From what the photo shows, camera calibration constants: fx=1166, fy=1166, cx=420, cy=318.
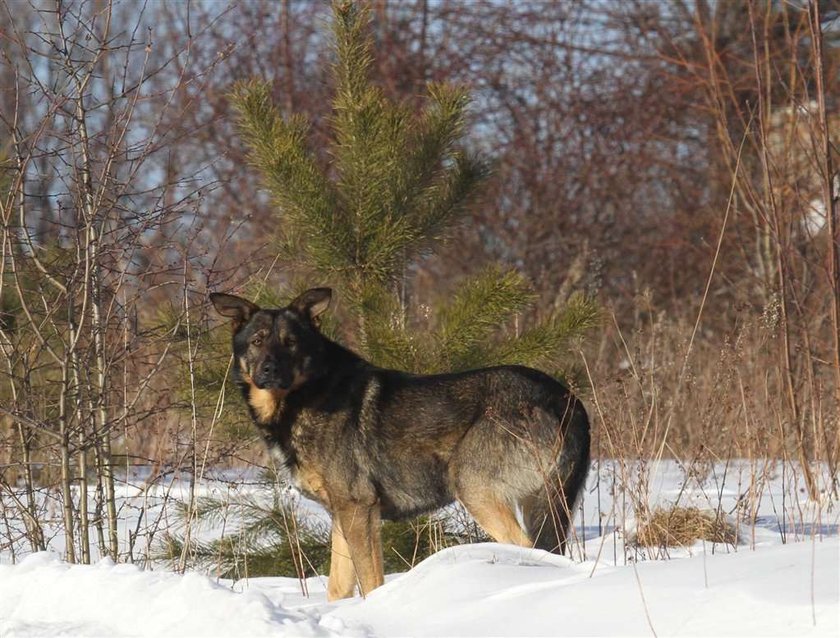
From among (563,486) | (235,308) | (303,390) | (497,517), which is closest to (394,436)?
(303,390)

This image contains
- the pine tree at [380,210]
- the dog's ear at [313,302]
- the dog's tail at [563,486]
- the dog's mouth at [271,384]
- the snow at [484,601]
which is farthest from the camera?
the pine tree at [380,210]

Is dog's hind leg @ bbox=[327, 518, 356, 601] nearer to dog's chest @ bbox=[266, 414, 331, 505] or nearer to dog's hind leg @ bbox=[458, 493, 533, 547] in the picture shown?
dog's chest @ bbox=[266, 414, 331, 505]

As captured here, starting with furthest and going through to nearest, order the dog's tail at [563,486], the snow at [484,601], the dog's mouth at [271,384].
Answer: the dog's mouth at [271,384], the dog's tail at [563,486], the snow at [484,601]

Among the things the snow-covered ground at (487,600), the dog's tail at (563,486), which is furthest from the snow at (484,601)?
the dog's tail at (563,486)

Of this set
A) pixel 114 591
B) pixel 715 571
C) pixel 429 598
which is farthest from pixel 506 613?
pixel 114 591

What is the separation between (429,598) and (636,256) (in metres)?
12.9

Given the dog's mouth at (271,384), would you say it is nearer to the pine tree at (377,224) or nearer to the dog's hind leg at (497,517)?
the pine tree at (377,224)

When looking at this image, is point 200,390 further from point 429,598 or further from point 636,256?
point 636,256

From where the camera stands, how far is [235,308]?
6406 mm

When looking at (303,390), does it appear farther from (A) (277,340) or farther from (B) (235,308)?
(B) (235,308)

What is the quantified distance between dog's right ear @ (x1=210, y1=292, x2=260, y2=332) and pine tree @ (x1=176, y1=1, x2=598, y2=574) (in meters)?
0.61

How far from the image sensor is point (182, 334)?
6449 mm

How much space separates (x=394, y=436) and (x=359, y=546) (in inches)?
24.5

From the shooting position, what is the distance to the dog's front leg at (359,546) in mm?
6086
